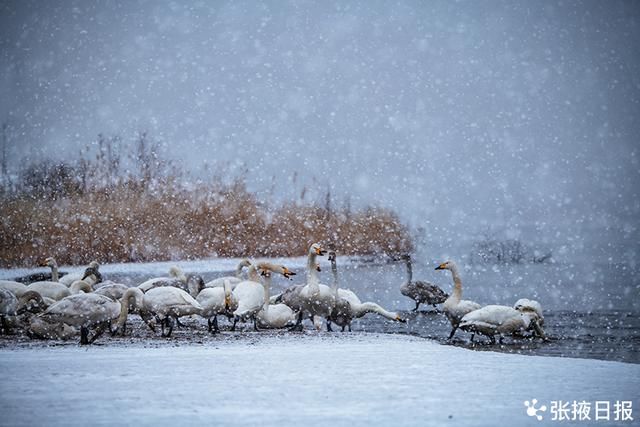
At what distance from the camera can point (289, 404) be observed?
200 inches

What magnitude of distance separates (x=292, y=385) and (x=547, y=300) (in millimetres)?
11672

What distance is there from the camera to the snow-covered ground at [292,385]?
4730 millimetres

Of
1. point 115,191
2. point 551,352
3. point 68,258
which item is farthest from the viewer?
point 115,191

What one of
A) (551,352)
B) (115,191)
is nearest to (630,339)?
(551,352)

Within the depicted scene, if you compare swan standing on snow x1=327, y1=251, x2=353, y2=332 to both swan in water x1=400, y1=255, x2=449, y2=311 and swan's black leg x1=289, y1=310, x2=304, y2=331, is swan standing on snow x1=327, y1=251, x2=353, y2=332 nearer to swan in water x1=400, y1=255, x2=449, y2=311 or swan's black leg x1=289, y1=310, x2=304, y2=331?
swan's black leg x1=289, y1=310, x2=304, y2=331

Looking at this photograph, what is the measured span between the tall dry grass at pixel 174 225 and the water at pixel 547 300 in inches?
90.6

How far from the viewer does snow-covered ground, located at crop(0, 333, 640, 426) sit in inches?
186

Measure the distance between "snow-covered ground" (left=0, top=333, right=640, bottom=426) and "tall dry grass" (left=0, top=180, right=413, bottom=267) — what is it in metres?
19.9

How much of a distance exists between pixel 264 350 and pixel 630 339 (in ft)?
17.2

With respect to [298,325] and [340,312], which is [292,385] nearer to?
[340,312]

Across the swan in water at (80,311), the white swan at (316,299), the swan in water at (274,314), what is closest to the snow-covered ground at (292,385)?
the swan in water at (80,311)

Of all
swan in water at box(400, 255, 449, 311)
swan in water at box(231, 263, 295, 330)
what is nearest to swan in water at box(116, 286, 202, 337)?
swan in water at box(231, 263, 295, 330)

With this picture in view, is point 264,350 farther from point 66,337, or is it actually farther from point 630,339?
point 630,339

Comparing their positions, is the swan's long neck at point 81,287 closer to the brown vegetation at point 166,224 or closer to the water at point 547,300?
the water at point 547,300
